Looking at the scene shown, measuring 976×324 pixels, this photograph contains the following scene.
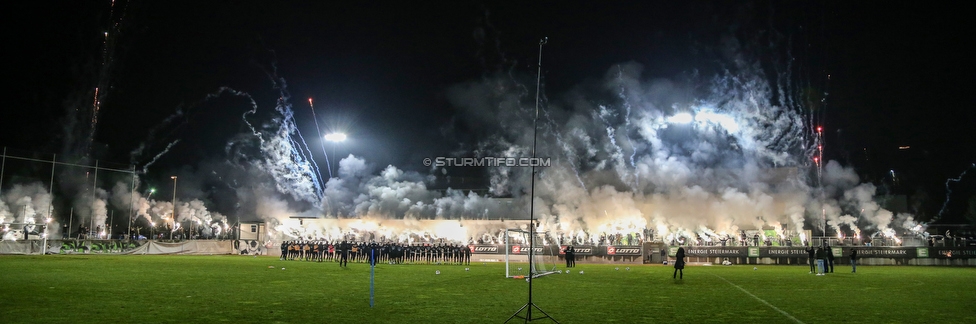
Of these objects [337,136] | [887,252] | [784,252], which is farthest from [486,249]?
[887,252]

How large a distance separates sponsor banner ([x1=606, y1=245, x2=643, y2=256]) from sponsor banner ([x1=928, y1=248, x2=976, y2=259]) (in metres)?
16.8

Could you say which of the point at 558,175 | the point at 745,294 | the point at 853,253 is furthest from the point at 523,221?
the point at 745,294

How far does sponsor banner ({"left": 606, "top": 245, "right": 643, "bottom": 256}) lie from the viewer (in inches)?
1602

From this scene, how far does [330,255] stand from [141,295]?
2535 centimetres

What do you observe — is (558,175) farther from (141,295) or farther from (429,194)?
(141,295)

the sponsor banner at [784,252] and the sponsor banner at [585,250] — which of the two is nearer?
the sponsor banner at [784,252]

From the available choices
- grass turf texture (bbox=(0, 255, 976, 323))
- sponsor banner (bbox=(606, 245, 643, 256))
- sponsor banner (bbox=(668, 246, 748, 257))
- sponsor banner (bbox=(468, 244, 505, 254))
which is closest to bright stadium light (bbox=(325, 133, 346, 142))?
sponsor banner (bbox=(468, 244, 505, 254))

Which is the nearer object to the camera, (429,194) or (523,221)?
(523,221)

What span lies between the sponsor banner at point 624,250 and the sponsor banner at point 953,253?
16.8 metres

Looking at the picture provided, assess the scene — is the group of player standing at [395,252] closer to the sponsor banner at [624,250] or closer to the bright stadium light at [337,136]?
the sponsor banner at [624,250]

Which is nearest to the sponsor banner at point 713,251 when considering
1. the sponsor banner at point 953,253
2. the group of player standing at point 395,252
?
the sponsor banner at point 953,253

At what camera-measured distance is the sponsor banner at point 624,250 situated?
4069cm

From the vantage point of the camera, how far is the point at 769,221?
53.1m

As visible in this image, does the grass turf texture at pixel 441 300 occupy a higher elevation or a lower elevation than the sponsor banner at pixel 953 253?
lower
